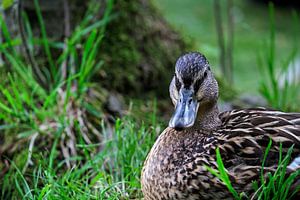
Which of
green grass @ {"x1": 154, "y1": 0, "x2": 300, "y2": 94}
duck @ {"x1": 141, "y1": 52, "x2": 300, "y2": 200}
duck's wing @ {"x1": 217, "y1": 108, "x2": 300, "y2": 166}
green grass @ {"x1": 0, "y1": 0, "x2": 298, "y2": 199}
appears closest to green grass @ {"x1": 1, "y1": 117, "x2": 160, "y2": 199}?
green grass @ {"x1": 0, "y1": 0, "x2": 298, "y2": 199}

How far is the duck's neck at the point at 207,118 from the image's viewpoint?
276 cm

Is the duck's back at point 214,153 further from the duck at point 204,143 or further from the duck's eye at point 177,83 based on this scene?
the duck's eye at point 177,83

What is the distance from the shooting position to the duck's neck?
2764 mm

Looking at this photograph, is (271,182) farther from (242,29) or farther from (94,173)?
(242,29)

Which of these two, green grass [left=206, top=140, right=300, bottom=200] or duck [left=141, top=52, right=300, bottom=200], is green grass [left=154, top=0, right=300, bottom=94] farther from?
green grass [left=206, top=140, right=300, bottom=200]

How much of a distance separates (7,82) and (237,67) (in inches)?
151

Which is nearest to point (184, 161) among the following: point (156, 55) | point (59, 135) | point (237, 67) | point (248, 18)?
point (59, 135)

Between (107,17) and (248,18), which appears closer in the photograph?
(107,17)

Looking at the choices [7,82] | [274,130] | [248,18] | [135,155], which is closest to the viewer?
[274,130]

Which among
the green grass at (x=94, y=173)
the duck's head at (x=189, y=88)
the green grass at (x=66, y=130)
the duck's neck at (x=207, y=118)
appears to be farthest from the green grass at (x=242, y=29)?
the duck's head at (x=189, y=88)

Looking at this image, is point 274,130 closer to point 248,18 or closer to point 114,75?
point 114,75

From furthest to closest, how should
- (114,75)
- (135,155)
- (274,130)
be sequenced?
(114,75) → (135,155) → (274,130)

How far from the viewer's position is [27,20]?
379 centimetres

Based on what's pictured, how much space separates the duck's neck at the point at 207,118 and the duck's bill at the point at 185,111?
0.57 ft
